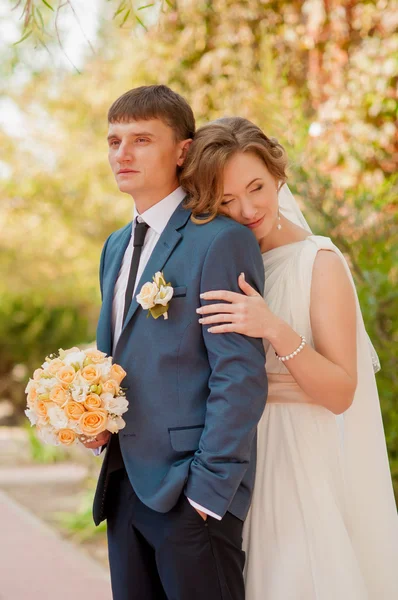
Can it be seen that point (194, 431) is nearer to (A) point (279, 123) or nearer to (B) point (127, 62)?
(A) point (279, 123)

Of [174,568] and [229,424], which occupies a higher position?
[229,424]

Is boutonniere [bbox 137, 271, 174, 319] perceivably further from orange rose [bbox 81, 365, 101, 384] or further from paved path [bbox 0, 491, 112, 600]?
paved path [bbox 0, 491, 112, 600]

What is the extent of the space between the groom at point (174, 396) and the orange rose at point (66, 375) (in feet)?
0.57

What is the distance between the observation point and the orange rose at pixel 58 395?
91.5 inches

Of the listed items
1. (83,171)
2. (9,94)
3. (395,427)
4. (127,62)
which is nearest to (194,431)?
(395,427)

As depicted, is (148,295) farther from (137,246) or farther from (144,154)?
(144,154)

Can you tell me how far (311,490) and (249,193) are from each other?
987 mm

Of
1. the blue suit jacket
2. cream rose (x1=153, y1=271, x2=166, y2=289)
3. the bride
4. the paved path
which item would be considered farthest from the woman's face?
the paved path

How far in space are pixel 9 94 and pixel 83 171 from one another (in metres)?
1.66

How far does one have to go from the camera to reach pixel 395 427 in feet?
14.1

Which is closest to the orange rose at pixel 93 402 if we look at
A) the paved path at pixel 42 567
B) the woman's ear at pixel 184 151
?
the woman's ear at pixel 184 151

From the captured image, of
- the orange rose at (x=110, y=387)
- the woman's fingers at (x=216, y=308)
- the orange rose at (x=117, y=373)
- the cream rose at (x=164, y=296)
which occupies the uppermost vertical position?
the cream rose at (x=164, y=296)

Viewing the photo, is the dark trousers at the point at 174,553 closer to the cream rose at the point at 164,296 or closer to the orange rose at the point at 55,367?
the orange rose at the point at 55,367

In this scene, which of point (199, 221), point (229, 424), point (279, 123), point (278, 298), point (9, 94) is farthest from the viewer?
point (9, 94)
